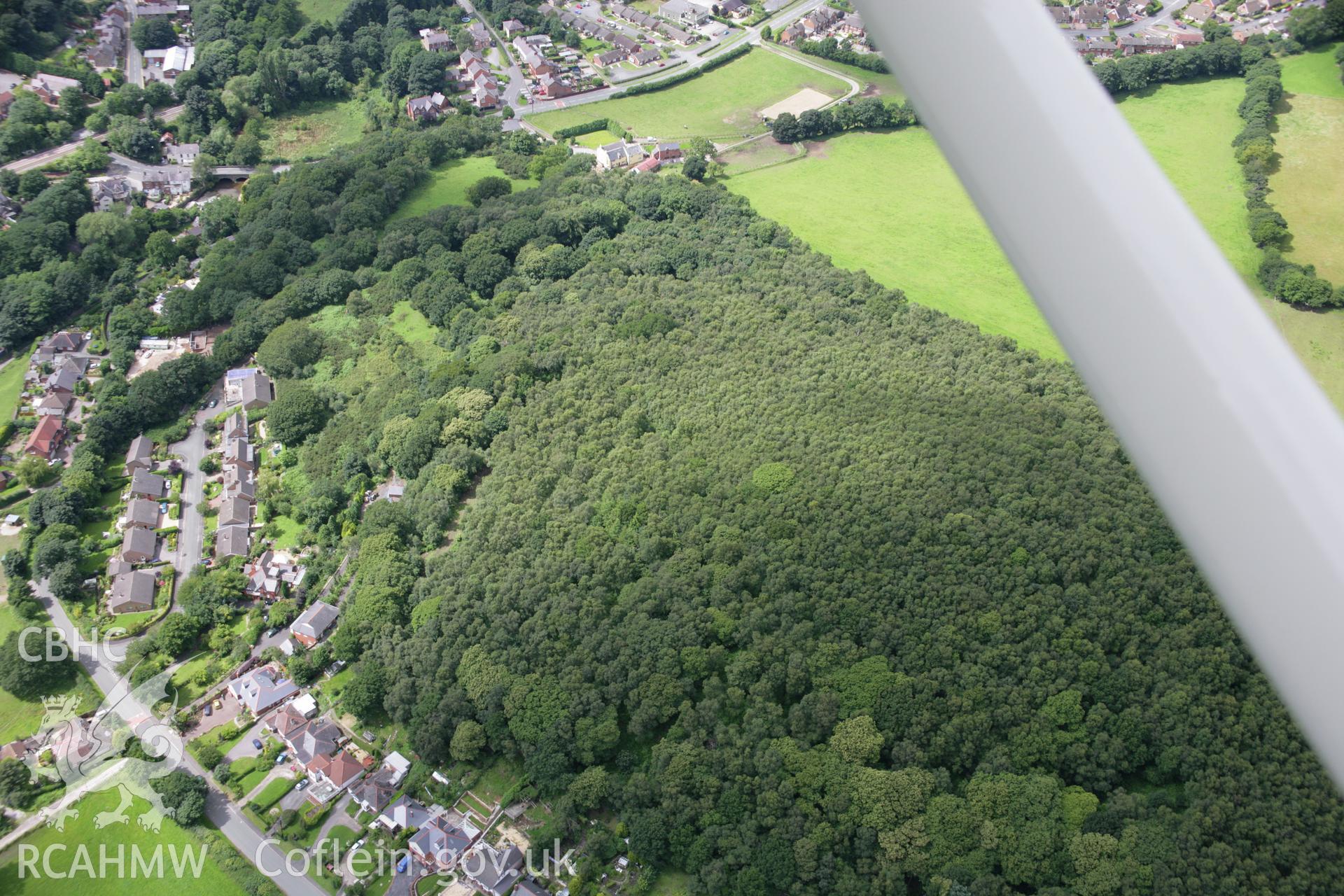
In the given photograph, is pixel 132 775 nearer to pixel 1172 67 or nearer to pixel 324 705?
pixel 324 705

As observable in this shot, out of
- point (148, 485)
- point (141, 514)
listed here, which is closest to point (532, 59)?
point (148, 485)

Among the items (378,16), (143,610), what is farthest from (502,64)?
(143,610)

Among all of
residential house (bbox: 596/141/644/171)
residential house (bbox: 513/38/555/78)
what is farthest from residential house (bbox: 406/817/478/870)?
residential house (bbox: 513/38/555/78)

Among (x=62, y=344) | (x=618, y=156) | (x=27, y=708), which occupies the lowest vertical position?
(x=27, y=708)

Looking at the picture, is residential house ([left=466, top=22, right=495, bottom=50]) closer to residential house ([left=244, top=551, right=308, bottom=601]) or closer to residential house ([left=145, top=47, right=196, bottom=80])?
residential house ([left=145, top=47, right=196, bottom=80])

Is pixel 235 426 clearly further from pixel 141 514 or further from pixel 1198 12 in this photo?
pixel 1198 12
